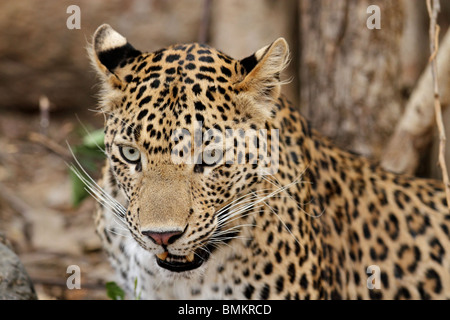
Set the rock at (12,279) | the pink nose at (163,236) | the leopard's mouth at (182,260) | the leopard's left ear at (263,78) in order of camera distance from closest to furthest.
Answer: the pink nose at (163,236) < the leopard's left ear at (263,78) < the leopard's mouth at (182,260) < the rock at (12,279)

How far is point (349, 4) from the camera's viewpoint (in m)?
7.90

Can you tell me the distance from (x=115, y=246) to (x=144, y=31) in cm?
547

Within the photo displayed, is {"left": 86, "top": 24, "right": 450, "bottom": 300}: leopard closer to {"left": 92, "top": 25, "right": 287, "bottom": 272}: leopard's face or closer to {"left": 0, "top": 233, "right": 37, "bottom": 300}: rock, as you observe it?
{"left": 92, "top": 25, "right": 287, "bottom": 272}: leopard's face

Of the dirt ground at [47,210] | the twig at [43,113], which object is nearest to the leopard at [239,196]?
the dirt ground at [47,210]

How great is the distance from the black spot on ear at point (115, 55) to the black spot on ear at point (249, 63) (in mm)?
763

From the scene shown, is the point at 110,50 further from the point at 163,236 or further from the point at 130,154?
the point at 163,236

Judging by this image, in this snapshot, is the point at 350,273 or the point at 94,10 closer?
the point at 350,273

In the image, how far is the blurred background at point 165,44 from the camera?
7.90 m

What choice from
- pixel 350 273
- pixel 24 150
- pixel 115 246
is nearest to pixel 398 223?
pixel 350 273

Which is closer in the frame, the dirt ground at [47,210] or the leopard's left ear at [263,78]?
the leopard's left ear at [263,78]

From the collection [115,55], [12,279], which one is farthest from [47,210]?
[115,55]

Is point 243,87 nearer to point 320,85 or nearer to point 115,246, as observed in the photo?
point 115,246

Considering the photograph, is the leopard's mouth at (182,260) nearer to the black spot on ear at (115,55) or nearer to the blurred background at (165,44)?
the black spot on ear at (115,55)
